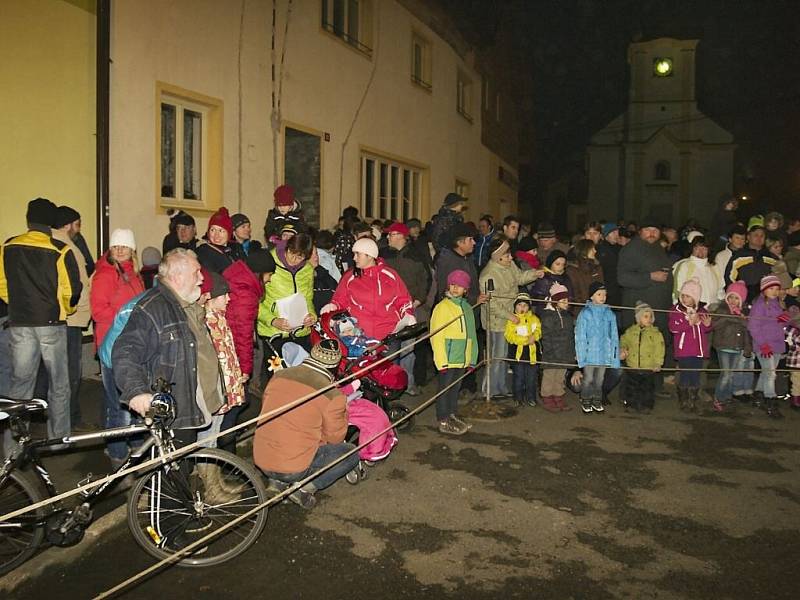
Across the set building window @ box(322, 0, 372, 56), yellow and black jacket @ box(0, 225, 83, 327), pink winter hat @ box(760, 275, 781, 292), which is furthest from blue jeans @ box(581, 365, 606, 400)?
building window @ box(322, 0, 372, 56)

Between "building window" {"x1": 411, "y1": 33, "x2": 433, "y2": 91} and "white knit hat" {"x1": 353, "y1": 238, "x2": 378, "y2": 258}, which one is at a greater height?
"building window" {"x1": 411, "y1": 33, "x2": 433, "y2": 91}

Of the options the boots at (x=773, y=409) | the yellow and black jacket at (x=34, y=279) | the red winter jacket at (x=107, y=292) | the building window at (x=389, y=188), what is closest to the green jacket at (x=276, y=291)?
the red winter jacket at (x=107, y=292)

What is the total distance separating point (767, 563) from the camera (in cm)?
481

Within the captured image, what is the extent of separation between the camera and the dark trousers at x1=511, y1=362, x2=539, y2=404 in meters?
9.20

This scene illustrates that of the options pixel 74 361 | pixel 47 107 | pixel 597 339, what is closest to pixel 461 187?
pixel 597 339

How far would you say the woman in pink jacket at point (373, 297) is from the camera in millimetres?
7527

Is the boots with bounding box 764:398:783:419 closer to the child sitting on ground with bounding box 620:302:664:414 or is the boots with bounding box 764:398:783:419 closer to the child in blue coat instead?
the child sitting on ground with bounding box 620:302:664:414

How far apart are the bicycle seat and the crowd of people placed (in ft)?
1.66

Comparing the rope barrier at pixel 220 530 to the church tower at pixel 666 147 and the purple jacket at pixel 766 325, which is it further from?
the church tower at pixel 666 147

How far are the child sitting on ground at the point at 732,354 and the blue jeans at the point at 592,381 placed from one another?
157 centimetres

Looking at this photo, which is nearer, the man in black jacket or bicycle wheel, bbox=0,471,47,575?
bicycle wheel, bbox=0,471,47,575

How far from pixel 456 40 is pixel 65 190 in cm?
1345

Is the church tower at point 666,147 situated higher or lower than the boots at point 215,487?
higher

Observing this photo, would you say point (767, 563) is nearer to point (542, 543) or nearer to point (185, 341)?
point (542, 543)
